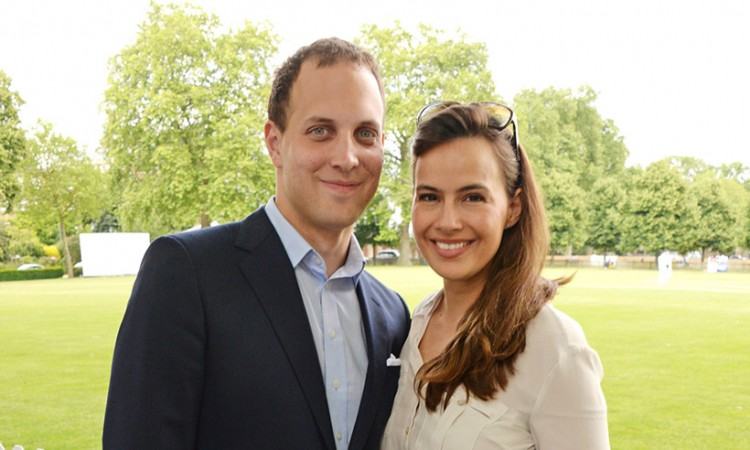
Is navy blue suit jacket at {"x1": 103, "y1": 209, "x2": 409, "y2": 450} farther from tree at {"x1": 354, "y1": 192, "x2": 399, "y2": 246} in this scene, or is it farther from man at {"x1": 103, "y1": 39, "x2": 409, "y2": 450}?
tree at {"x1": 354, "y1": 192, "x2": 399, "y2": 246}

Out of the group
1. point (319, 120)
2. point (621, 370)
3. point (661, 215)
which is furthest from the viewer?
point (661, 215)

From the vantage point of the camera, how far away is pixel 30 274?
48.9 m

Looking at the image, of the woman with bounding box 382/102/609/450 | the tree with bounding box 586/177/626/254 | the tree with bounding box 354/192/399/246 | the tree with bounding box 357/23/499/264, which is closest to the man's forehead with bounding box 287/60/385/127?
the woman with bounding box 382/102/609/450

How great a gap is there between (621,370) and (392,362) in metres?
11.2

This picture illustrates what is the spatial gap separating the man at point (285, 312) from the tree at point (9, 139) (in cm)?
3665

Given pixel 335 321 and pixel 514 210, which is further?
pixel 514 210

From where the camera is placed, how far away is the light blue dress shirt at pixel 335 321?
9.20 ft

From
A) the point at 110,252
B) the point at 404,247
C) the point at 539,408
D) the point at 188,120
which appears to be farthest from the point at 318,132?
the point at 404,247

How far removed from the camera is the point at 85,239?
48125 millimetres

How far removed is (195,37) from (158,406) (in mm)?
41566

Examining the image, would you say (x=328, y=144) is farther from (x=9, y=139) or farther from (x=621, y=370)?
(x=9, y=139)

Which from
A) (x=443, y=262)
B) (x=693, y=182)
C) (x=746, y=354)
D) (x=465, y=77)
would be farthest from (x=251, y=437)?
(x=693, y=182)

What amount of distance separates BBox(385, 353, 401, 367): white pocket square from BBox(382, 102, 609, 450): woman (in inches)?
1.8

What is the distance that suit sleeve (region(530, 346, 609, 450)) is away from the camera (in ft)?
8.54
